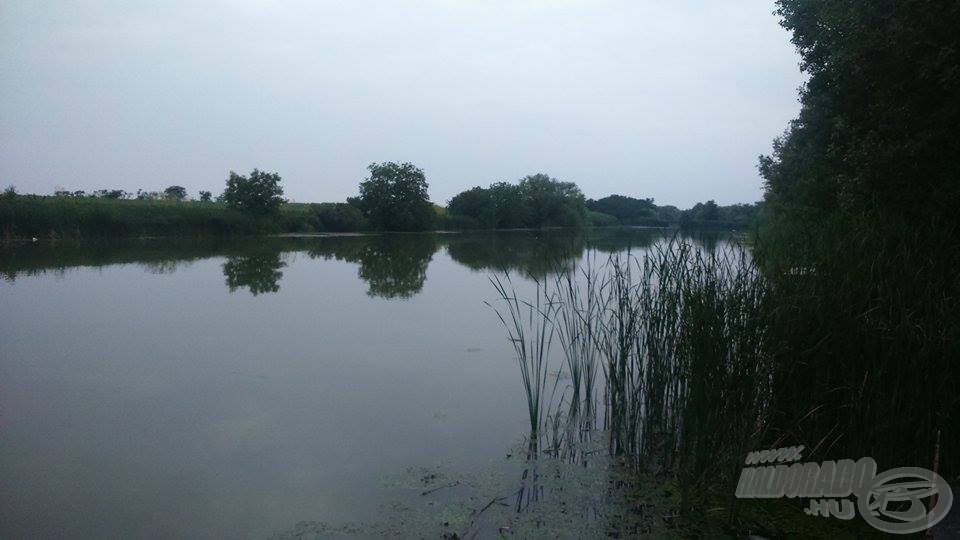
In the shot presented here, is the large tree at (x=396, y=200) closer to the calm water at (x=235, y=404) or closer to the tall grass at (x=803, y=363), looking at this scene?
the calm water at (x=235, y=404)

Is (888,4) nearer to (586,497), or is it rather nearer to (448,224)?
(586,497)

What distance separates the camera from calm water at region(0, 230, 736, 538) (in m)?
3.50

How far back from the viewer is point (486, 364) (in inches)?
263

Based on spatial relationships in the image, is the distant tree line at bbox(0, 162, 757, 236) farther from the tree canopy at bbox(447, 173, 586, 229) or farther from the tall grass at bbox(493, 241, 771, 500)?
the tall grass at bbox(493, 241, 771, 500)

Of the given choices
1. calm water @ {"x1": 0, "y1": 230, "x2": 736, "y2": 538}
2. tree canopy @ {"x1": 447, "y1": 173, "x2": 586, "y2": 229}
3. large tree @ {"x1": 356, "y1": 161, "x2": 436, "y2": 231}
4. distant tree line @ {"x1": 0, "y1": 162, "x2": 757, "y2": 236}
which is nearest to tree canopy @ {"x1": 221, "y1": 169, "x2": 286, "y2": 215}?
distant tree line @ {"x1": 0, "y1": 162, "x2": 757, "y2": 236}

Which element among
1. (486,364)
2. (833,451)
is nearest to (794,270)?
(833,451)

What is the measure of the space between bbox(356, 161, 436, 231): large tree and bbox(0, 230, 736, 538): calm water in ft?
→ 111

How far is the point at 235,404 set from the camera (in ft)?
17.3

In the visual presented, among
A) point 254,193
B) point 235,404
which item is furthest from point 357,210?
point 235,404

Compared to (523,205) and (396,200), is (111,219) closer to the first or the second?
(396,200)

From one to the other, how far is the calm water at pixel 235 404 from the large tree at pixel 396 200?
3394 centimetres

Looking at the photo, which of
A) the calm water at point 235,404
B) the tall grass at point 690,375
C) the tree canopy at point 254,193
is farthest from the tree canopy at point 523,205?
the tall grass at point 690,375

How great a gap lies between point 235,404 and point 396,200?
4098cm

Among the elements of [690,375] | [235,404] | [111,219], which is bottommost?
[235,404]
